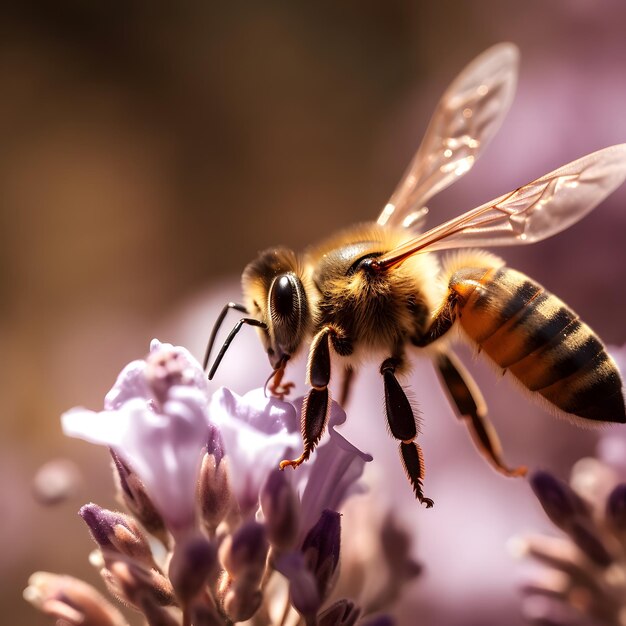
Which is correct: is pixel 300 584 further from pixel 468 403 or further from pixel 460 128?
pixel 460 128

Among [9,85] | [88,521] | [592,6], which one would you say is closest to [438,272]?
[88,521]

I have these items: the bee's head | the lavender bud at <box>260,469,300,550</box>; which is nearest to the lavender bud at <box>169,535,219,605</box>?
the lavender bud at <box>260,469,300,550</box>

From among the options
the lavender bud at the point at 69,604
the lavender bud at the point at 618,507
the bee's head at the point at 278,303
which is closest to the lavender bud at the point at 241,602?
the lavender bud at the point at 69,604

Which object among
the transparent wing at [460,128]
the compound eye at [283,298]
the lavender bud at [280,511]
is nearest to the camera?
the lavender bud at [280,511]

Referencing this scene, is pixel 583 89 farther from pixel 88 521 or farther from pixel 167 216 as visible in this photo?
pixel 88 521

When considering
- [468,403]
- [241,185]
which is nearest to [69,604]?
[468,403]

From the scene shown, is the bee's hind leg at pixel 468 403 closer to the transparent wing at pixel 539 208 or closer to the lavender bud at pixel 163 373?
the transparent wing at pixel 539 208

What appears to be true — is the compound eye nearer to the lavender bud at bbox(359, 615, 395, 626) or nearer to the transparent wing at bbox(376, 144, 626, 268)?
the transparent wing at bbox(376, 144, 626, 268)
